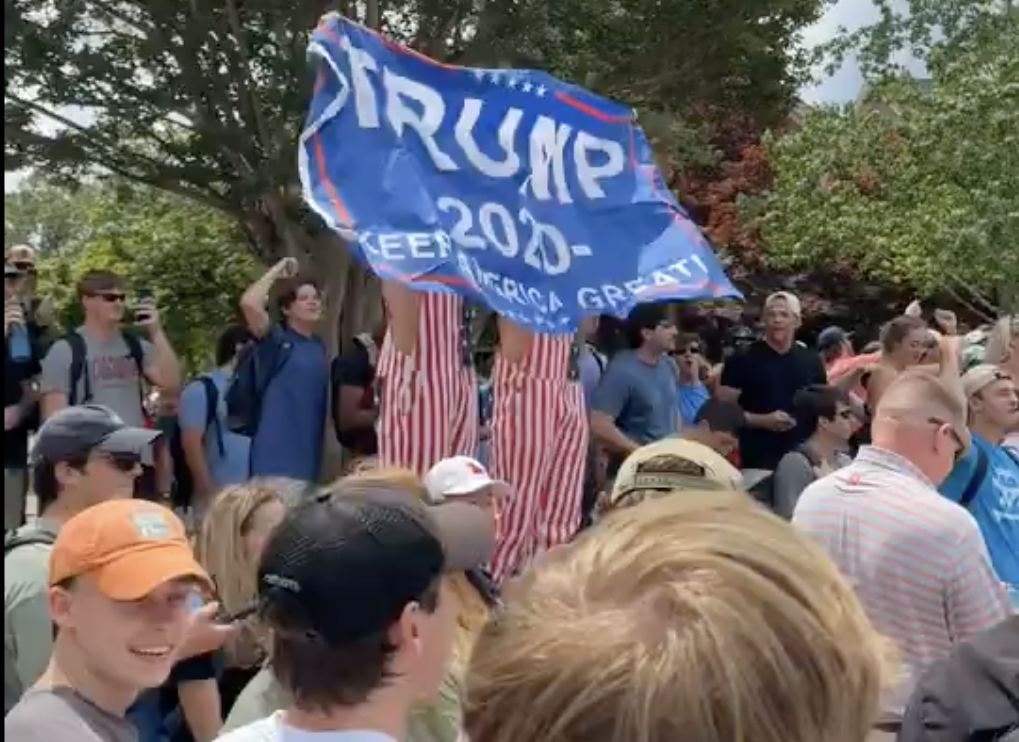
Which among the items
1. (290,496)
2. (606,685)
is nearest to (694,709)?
(606,685)

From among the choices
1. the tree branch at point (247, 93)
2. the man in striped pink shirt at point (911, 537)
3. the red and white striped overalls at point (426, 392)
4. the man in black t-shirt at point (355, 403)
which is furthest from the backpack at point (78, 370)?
the tree branch at point (247, 93)

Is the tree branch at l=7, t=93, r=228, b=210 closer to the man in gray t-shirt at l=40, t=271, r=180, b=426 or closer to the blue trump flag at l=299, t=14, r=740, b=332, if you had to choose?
the man in gray t-shirt at l=40, t=271, r=180, b=426

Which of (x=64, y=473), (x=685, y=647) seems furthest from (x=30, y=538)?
(x=685, y=647)

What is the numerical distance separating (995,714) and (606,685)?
1024mm

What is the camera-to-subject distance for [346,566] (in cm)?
194

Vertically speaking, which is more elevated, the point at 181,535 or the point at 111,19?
the point at 111,19

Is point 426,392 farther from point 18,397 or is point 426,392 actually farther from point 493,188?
point 18,397

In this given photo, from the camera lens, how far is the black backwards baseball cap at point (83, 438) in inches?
148

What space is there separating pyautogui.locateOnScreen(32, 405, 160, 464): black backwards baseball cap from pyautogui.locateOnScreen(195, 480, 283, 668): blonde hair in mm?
412

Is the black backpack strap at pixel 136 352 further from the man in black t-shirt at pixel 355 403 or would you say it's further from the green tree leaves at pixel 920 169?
the green tree leaves at pixel 920 169

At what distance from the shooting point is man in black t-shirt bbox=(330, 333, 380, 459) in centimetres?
631

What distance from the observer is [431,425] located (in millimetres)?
4559

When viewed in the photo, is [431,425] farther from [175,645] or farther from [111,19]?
[111,19]

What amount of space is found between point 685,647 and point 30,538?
94.3 inches
